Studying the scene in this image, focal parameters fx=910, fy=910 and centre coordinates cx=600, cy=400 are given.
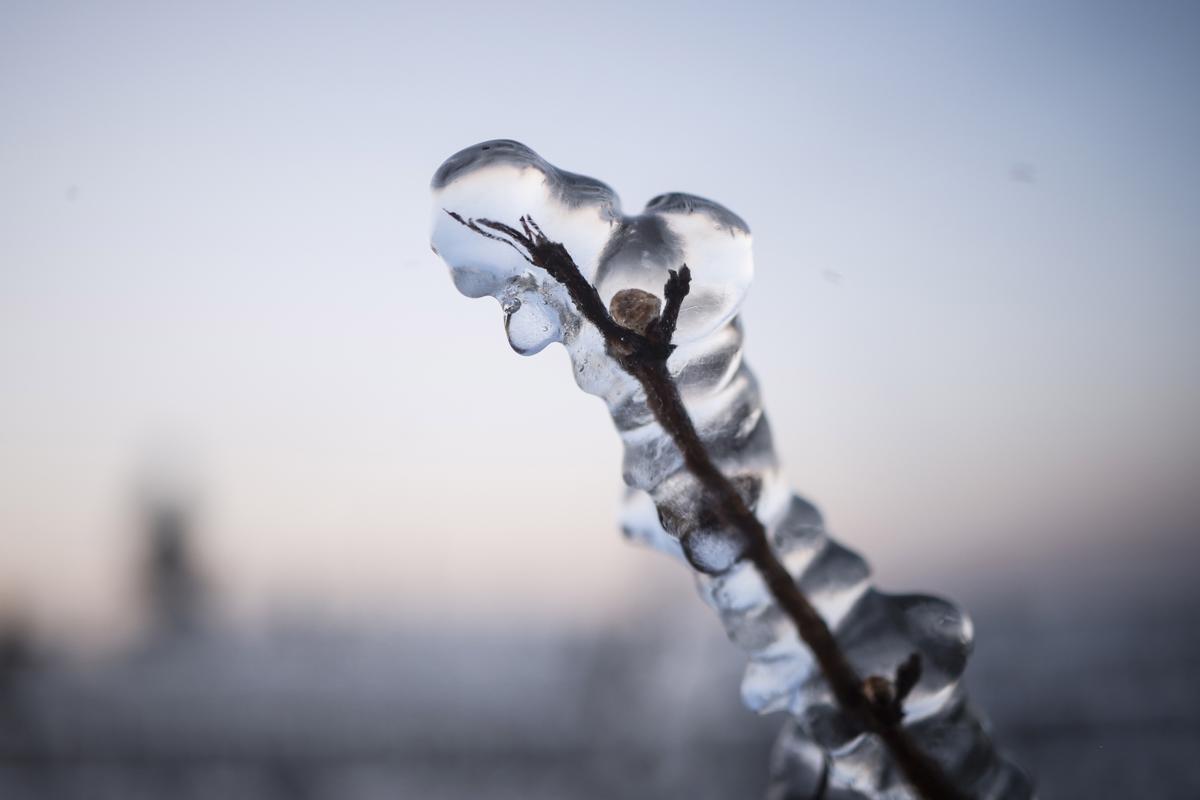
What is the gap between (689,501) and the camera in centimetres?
25

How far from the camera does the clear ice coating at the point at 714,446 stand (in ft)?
0.74

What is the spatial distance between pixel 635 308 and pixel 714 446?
46mm

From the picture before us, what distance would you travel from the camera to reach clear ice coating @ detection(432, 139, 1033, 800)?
0.23m

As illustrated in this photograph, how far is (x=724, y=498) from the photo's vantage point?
245 millimetres

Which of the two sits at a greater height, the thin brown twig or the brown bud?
the brown bud

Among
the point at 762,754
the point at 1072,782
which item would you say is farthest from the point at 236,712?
the point at 1072,782

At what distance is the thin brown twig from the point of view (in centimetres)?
23

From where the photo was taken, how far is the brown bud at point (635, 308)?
23cm

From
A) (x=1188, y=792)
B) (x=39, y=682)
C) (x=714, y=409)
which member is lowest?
(x=1188, y=792)

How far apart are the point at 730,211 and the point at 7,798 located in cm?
252

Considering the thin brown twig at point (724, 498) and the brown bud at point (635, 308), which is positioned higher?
the brown bud at point (635, 308)

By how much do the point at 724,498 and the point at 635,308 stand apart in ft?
0.19

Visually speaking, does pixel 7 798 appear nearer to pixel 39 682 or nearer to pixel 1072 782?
pixel 39 682

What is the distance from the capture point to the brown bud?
23 centimetres
